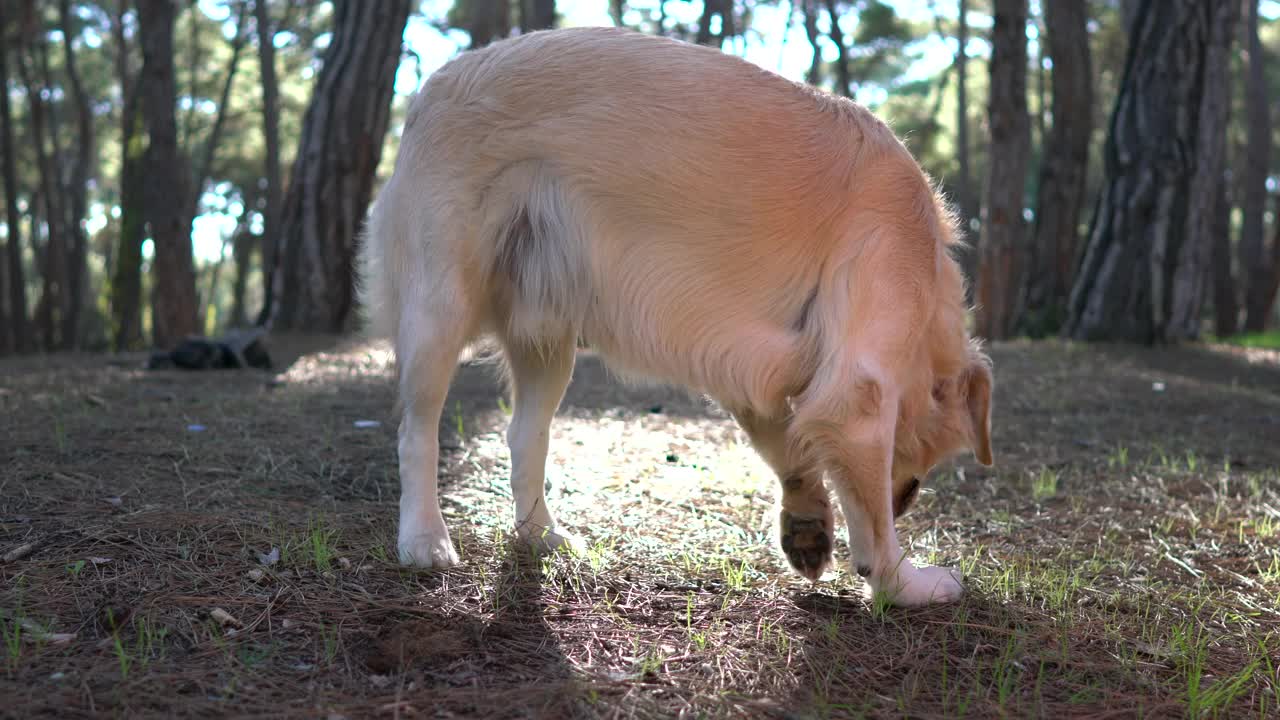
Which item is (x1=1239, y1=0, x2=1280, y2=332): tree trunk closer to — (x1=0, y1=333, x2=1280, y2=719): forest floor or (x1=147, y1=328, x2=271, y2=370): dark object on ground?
(x1=0, y1=333, x2=1280, y2=719): forest floor

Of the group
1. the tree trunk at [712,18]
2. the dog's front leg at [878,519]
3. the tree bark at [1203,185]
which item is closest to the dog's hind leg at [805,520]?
the dog's front leg at [878,519]

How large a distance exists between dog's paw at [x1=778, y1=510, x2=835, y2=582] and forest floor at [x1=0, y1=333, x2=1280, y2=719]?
0.08 metres

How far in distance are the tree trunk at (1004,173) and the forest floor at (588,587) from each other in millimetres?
6132

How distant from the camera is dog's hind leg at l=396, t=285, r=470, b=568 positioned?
2834 millimetres

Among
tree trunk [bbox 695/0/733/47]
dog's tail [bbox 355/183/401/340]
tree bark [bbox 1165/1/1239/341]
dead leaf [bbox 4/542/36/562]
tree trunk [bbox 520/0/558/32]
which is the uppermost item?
tree trunk [bbox 695/0/733/47]

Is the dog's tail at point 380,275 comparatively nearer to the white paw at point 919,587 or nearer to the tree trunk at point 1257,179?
the white paw at point 919,587

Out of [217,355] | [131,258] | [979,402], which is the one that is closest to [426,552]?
[979,402]

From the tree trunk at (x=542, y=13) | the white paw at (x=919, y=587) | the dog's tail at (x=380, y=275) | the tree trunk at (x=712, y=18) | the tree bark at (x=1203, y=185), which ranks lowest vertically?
the white paw at (x=919, y=587)

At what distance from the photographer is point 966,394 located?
10.5ft

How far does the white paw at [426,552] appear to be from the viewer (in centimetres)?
281

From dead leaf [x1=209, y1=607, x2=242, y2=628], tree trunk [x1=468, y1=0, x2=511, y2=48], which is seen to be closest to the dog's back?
dead leaf [x1=209, y1=607, x2=242, y2=628]

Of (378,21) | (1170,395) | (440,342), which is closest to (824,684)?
(440,342)

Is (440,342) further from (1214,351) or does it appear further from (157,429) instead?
(1214,351)

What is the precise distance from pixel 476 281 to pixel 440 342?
212 mm
